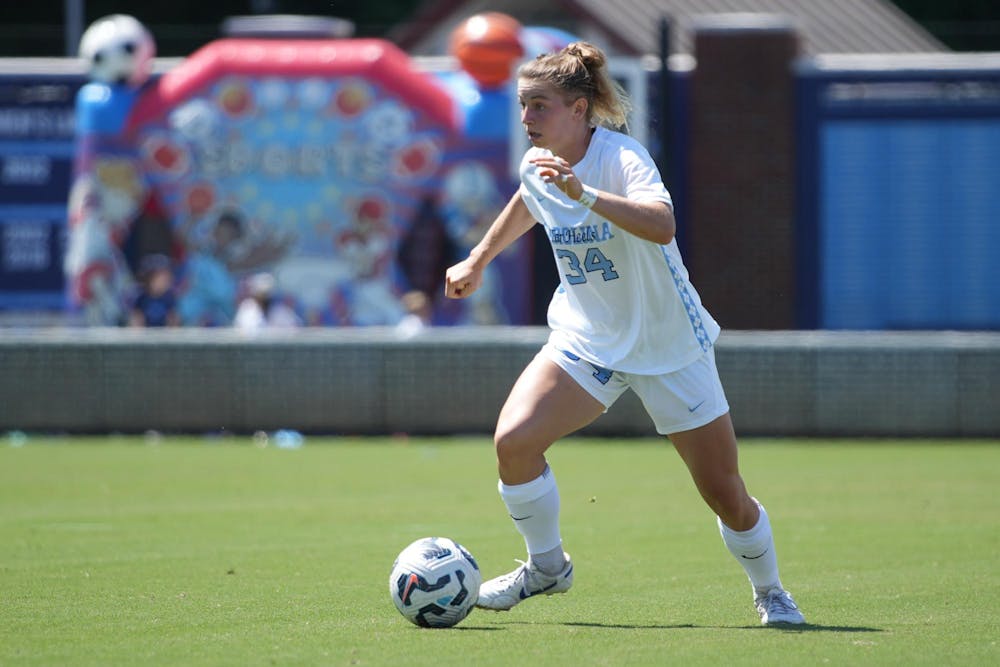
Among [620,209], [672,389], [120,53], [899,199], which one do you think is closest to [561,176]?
[620,209]

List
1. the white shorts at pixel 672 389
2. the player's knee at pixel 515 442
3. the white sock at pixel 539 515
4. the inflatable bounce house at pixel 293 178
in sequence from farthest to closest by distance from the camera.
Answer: the inflatable bounce house at pixel 293 178 < the white sock at pixel 539 515 < the player's knee at pixel 515 442 < the white shorts at pixel 672 389

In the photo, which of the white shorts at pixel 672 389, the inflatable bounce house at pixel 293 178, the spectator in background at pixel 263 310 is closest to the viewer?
the white shorts at pixel 672 389

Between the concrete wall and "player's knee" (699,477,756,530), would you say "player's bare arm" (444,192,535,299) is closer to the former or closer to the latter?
"player's knee" (699,477,756,530)

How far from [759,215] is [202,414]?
30.0 ft

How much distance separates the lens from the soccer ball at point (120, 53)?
23219 millimetres

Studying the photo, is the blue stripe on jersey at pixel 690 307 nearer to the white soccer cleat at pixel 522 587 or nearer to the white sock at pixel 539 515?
the white sock at pixel 539 515

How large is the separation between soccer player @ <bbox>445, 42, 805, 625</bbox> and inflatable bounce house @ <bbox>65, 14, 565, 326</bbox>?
16.1 metres

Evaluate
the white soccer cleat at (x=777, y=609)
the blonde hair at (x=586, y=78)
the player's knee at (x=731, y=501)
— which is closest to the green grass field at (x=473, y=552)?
the white soccer cleat at (x=777, y=609)

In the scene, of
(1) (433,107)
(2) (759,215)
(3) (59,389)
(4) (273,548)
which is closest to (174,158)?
(1) (433,107)

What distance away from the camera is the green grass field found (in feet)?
22.0

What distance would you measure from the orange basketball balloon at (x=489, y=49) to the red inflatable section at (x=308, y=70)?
2.14 ft

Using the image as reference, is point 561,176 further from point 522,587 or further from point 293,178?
point 293,178

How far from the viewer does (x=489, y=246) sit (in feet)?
24.8

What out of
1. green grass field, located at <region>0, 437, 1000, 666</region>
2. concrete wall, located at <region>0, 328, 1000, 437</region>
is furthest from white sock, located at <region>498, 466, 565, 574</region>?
concrete wall, located at <region>0, 328, 1000, 437</region>
